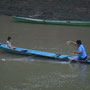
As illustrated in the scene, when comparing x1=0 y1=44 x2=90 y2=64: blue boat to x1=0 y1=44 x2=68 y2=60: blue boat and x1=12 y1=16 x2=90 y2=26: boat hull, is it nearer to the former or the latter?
x1=0 y1=44 x2=68 y2=60: blue boat

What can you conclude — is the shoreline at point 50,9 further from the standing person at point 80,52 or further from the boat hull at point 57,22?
the standing person at point 80,52

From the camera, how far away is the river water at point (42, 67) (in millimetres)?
7812

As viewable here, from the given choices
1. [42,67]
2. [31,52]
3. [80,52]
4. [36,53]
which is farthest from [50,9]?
[42,67]

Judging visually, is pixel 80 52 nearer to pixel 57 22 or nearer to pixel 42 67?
pixel 42 67

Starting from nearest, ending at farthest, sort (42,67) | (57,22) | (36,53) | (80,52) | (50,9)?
1. (42,67)
2. (80,52)
3. (36,53)
4. (57,22)
5. (50,9)

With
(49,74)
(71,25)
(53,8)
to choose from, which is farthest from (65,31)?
(49,74)

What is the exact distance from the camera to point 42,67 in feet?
30.8

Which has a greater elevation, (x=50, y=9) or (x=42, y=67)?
(x=50, y=9)

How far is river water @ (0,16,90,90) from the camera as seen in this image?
781 centimetres

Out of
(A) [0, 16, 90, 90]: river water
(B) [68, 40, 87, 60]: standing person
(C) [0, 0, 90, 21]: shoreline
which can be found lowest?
(A) [0, 16, 90, 90]: river water

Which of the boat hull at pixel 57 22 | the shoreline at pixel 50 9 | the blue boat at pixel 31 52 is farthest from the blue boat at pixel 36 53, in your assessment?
the shoreline at pixel 50 9

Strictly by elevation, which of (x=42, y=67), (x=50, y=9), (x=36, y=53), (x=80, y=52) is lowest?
(x=42, y=67)

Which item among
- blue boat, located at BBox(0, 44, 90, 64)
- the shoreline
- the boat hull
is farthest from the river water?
the shoreline

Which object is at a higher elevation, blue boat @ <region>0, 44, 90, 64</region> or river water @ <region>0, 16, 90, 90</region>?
blue boat @ <region>0, 44, 90, 64</region>
